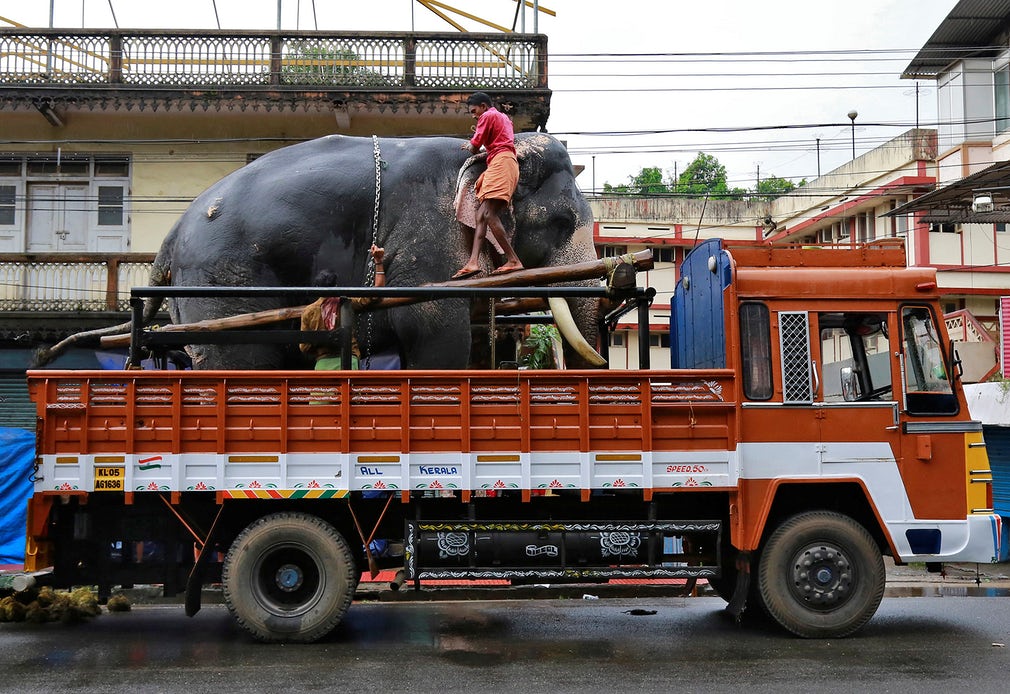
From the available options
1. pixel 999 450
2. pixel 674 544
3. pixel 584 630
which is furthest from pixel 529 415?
pixel 999 450

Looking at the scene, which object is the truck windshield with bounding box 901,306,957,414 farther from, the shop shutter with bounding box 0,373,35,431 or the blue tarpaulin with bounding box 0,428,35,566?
the shop shutter with bounding box 0,373,35,431

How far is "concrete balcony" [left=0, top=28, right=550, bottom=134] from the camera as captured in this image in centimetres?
1395

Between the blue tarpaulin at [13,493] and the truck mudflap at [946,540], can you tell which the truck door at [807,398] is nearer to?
the truck mudflap at [946,540]

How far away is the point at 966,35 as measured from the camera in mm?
24094

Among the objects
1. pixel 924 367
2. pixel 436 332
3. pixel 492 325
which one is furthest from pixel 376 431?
pixel 924 367

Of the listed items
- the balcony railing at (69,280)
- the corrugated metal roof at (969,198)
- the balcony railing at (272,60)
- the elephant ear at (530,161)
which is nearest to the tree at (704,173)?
the corrugated metal roof at (969,198)

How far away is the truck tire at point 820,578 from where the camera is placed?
7.07 metres

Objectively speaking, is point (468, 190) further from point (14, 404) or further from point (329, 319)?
point (14, 404)

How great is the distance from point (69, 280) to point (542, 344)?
7537 mm

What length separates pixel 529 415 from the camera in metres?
6.98

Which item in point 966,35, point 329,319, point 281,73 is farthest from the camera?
point 966,35

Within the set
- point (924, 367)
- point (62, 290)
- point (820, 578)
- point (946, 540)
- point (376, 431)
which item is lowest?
point (820, 578)

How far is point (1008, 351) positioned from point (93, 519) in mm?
13321

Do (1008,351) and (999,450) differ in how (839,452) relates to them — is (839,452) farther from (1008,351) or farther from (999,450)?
(1008,351)
